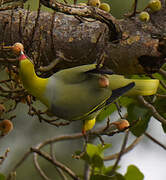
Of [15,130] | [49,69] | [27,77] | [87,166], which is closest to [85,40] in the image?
[49,69]

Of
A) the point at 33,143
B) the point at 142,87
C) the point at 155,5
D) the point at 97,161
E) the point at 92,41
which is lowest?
the point at 33,143

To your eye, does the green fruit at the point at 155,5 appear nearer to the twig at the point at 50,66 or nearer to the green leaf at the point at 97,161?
the twig at the point at 50,66

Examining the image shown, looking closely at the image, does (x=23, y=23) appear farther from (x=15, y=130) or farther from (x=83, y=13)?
(x=15, y=130)

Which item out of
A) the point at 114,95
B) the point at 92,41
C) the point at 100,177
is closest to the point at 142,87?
the point at 114,95

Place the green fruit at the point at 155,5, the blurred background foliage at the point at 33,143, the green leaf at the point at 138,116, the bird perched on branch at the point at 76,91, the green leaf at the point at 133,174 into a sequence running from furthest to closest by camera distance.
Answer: the blurred background foliage at the point at 33,143
the green leaf at the point at 133,174
the green leaf at the point at 138,116
the green fruit at the point at 155,5
the bird perched on branch at the point at 76,91

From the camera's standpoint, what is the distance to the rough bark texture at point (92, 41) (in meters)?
2.12

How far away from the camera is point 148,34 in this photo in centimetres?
218

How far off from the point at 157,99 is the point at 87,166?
67 centimetres

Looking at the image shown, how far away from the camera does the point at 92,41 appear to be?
7.08 feet

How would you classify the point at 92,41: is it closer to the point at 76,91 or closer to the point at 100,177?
the point at 76,91

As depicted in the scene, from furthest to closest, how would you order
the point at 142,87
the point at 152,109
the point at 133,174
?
the point at 133,174 < the point at 152,109 < the point at 142,87

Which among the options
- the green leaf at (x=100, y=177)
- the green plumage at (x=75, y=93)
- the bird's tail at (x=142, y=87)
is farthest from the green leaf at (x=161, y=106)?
the green plumage at (x=75, y=93)

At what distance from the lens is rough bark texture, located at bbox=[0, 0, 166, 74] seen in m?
2.12

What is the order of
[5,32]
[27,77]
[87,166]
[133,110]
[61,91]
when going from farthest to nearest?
[87,166] < [133,110] < [5,32] < [61,91] < [27,77]
